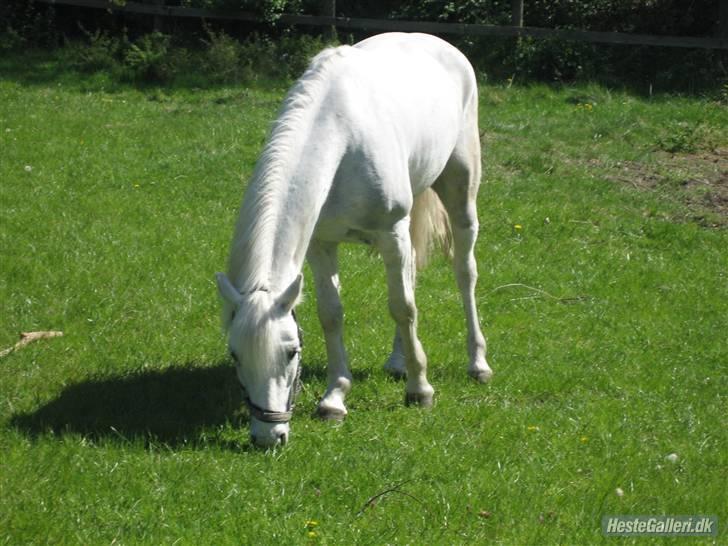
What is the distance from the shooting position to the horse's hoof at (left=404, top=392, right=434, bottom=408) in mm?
5887

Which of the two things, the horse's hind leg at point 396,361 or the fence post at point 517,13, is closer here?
the horse's hind leg at point 396,361

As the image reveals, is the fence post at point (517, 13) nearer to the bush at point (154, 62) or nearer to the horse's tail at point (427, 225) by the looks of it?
the bush at point (154, 62)

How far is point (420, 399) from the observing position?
5.89m

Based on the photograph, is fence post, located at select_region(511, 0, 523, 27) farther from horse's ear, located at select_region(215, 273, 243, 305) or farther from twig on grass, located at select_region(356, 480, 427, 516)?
twig on grass, located at select_region(356, 480, 427, 516)

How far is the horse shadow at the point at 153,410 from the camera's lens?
514cm

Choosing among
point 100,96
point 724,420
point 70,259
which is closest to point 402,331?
point 724,420

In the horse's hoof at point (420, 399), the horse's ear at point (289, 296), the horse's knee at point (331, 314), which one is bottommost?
the horse's hoof at point (420, 399)

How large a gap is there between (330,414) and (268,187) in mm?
1301

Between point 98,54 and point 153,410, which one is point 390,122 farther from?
point 98,54

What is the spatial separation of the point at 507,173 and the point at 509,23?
590cm

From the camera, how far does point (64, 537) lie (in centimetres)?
406

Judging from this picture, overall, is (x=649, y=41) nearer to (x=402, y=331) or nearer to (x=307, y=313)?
(x=307, y=313)

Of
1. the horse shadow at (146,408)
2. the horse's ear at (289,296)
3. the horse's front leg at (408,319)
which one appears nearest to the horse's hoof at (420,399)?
the horse's front leg at (408,319)

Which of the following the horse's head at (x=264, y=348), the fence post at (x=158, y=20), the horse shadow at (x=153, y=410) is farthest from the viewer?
the fence post at (x=158, y=20)
